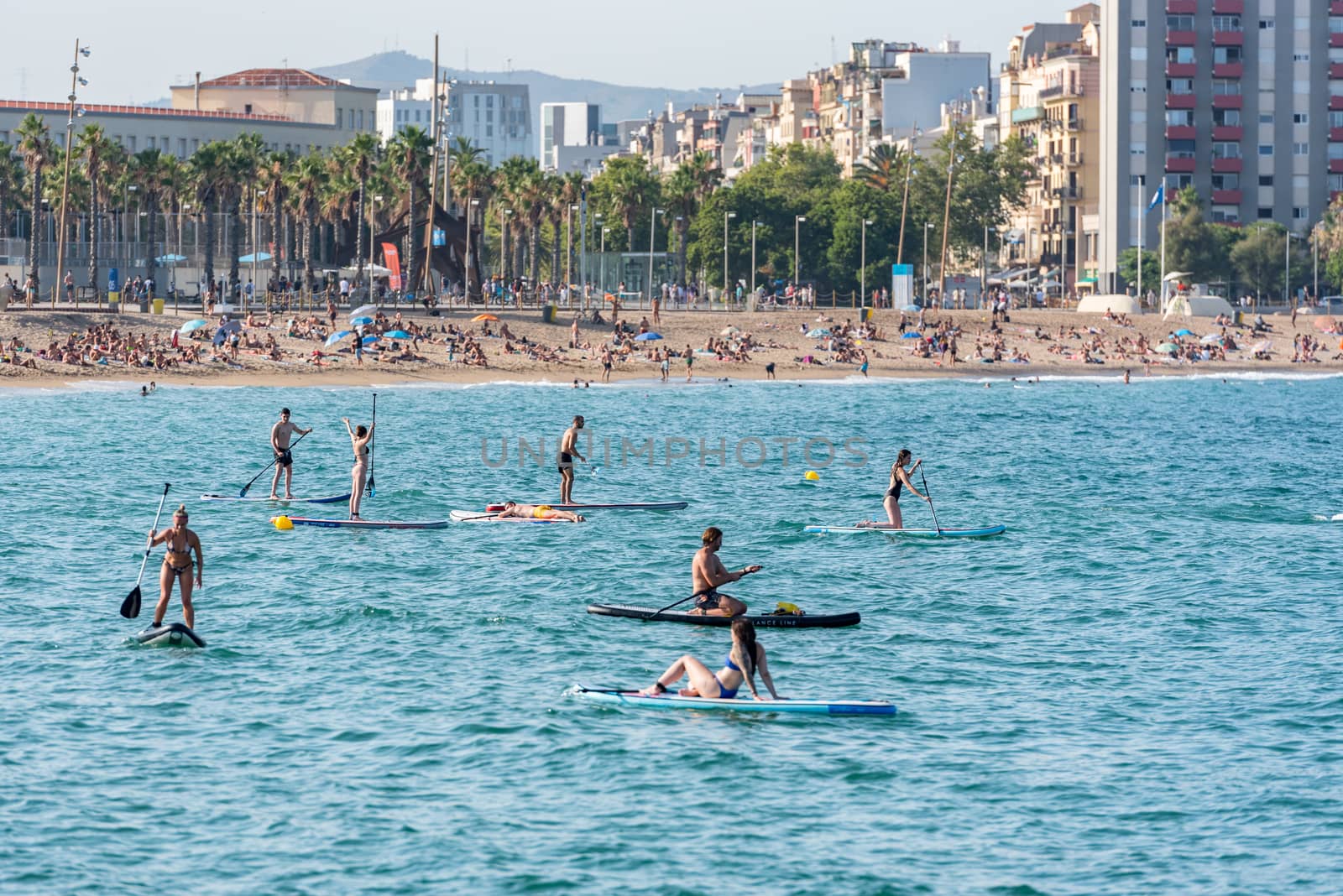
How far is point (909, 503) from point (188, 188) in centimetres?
6739

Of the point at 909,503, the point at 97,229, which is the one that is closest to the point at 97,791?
the point at 909,503

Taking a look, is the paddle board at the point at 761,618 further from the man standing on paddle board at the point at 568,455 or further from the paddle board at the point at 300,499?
the paddle board at the point at 300,499

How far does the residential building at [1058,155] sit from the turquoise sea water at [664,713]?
96229mm

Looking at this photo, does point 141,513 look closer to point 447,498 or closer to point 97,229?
point 447,498

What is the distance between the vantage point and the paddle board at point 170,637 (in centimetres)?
2505

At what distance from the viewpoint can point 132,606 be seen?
81.0 feet

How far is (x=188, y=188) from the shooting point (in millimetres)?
102750

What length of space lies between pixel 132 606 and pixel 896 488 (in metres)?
15.1

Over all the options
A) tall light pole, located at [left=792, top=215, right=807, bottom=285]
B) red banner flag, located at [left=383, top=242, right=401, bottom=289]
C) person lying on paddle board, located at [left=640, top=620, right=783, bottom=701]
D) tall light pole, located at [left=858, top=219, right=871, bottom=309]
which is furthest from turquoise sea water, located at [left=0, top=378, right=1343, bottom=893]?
tall light pole, located at [left=792, top=215, right=807, bottom=285]

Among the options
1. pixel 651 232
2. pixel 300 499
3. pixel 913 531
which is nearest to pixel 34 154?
pixel 651 232

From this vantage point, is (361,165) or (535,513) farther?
(361,165)

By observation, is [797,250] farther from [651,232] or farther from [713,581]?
[713,581]

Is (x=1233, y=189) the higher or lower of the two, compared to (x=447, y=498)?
higher

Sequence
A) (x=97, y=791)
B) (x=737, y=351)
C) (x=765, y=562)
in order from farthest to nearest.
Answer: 1. (x=737, y=351)
2. (x=765, y=562)
3. (x=97, y=791)
